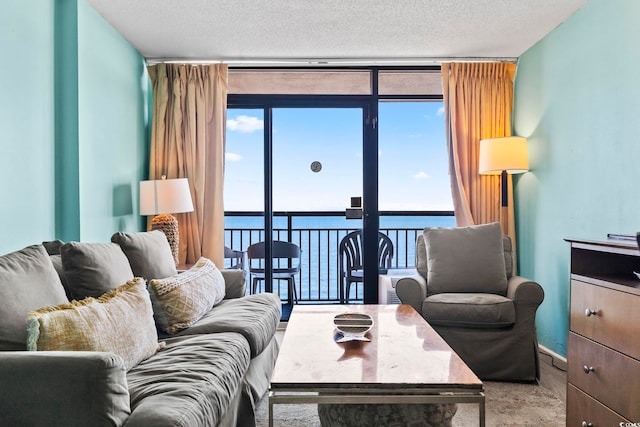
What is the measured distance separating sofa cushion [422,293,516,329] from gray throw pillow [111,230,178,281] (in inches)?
68.2

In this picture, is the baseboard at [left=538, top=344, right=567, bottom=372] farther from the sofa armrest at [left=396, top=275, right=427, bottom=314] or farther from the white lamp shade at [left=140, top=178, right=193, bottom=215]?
the white lamp shade at [left=140, top=178, right=193, bottom=215]

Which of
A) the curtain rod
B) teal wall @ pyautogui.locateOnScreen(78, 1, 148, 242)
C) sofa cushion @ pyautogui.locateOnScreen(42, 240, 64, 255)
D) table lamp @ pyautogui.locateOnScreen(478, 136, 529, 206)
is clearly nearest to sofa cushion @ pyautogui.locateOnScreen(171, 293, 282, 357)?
sofa cushion @ pyautogui.locateOnScreen(42, 240, 64, 255)

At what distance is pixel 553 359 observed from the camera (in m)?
3.60

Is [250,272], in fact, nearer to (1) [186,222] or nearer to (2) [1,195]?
(1) [186,222]

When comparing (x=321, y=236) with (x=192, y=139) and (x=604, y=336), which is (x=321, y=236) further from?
(x=604, y=336)

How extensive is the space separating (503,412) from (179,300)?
187 cm

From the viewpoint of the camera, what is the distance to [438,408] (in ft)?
6.41

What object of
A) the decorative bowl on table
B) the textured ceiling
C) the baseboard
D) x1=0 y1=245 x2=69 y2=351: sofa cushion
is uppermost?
the textured ceiling

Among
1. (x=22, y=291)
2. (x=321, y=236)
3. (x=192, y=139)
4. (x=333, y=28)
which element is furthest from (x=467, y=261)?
(x=22, y=291)

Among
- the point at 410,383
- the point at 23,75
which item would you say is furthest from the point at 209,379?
the point at 23,75

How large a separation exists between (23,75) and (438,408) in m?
2.72

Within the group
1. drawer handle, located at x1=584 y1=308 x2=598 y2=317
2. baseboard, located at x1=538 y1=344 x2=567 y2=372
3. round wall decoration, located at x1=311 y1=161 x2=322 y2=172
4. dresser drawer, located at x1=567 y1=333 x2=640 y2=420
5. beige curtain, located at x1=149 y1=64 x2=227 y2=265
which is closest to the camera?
dresser drawer, located at x1=567 y1=333 x2=640 y2=420

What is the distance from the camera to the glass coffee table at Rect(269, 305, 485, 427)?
169 cm

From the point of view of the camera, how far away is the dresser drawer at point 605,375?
187 centimetres
